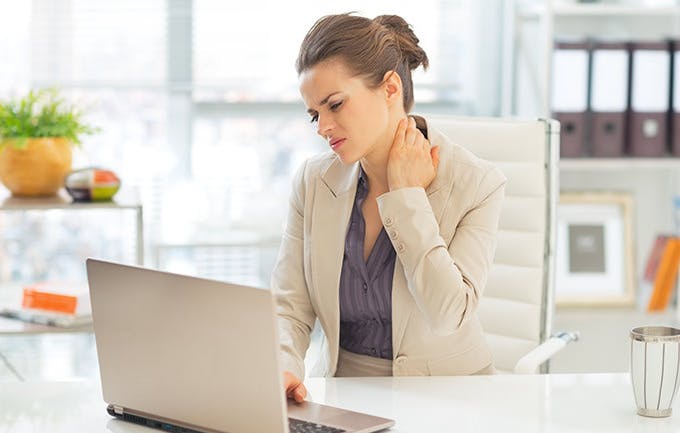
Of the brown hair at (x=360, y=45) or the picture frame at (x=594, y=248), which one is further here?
the picture frame at (x=594, y=248)

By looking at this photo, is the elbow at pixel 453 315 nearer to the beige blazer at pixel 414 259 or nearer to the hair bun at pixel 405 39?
the beige blazer at pixel 414 259

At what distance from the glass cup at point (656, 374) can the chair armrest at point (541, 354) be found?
489mm

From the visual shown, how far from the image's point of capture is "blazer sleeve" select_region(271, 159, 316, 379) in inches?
78.2

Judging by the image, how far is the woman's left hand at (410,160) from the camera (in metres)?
1.90

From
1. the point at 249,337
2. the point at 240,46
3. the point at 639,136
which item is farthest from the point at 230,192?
the point at 249,337

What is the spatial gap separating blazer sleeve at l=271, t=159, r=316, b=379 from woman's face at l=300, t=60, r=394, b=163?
0.64 ft

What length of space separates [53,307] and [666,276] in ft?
5.89

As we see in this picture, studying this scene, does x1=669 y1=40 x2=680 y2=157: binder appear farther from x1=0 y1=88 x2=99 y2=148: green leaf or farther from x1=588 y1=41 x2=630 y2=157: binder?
x1=0 y1=88 x2=99 y2=148: green leaf

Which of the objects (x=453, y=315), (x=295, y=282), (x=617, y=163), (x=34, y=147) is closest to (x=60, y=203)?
(x=34, y=147)

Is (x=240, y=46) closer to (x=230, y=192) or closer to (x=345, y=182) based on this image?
(x=230, y=192)

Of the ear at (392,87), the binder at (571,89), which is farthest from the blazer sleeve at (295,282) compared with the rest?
the binder at (571,89)

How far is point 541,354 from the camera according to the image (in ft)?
7.03

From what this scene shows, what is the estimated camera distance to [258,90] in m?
3.54

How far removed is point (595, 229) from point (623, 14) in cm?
66
